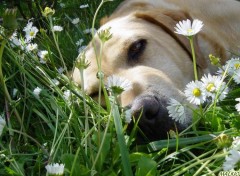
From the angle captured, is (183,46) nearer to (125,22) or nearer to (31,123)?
(125,22)

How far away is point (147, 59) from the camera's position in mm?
3008

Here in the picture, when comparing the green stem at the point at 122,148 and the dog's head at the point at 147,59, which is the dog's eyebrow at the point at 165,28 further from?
the green stem at the point at 122,148

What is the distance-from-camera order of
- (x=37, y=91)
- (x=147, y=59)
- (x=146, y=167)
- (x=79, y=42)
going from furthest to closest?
(x=79, y=42)
(x=147, y=59)
(x=37, y=91)
(x=146, y=167)

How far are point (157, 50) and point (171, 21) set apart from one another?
33 cm

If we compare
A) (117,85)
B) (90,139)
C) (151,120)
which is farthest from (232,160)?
(151,120)

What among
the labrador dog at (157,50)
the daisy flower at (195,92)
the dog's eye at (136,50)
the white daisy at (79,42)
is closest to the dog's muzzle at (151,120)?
the labrador dog at (157,50)

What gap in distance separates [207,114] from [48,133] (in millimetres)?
874

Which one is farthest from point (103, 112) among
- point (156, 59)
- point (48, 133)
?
point (156, 59)

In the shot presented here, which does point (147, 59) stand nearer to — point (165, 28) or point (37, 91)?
point (165, 28)

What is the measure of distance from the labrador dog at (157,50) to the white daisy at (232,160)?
74cm

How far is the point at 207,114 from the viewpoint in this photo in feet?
7.31

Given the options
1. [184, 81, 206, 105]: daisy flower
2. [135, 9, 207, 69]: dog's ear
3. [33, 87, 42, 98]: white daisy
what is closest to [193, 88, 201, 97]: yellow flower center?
[184, 81, 206, 105]: daisy flower

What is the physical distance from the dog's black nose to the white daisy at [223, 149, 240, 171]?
2.45 ft

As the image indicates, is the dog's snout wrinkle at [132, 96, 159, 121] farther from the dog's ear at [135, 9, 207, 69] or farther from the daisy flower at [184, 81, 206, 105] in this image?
the dog's ear at [135, 9, 207, 69]
